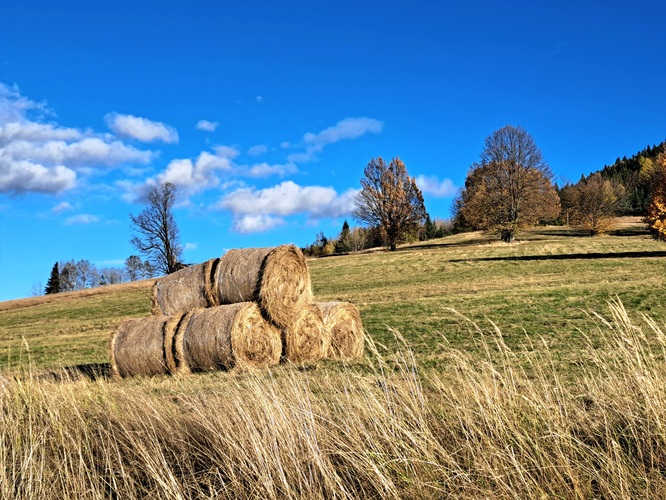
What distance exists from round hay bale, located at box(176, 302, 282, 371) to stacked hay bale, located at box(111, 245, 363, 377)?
0.02 metres

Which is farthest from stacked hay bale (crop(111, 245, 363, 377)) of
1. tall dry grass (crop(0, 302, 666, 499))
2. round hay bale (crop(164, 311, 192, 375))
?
tall dry grass (crop(0, 302, 666, 499))

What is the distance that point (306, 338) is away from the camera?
11438mm

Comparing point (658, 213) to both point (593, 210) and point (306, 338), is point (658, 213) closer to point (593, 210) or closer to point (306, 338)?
point (593, 210)

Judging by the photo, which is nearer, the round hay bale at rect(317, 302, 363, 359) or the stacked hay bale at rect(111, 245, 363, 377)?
the stacked hay bale at rect(111, 245, 363, 377)

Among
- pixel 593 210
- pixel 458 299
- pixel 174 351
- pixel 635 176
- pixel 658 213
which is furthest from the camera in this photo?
pixel 635 176

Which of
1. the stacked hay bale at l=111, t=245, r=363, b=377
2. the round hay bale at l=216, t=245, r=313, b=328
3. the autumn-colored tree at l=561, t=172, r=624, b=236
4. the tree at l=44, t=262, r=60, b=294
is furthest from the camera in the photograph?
the tree at l=44, t=262, r=60, b=294

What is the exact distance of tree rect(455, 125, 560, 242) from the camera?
51.4 meters

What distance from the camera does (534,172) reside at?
2023 inches

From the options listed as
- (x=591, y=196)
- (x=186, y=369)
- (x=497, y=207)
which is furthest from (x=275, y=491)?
(x=591, y=196)

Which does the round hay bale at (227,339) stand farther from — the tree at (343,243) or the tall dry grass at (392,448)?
the tree at (343,243)

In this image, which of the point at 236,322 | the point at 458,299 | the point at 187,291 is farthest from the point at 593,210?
the point at 236,322

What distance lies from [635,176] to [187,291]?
Answer: 137m

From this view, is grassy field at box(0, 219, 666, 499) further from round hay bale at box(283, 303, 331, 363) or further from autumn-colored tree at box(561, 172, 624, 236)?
autumn-colored tree at box(561, 172, 624, 236)

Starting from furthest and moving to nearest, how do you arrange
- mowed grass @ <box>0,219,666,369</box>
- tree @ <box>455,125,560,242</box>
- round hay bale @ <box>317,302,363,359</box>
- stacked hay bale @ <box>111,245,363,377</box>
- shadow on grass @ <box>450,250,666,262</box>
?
tree @ <box>455,125,560,242</box> < shadow on grass @ <box>450,250,666,262</box> < mowed grass @ <box>0,219,666,369</box> < round hay bale @ <box>317,302,363,359</box> < stacked hay bale @ <box>111,245,363,377</box>
